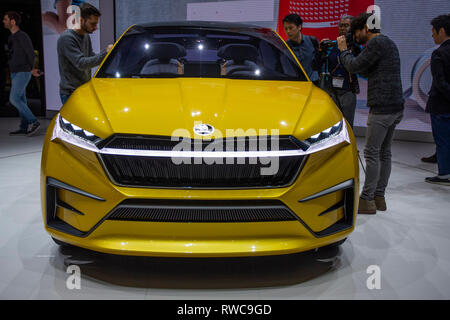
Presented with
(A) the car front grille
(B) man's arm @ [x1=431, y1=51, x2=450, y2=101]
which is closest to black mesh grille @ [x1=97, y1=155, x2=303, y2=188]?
(A) the car front grille

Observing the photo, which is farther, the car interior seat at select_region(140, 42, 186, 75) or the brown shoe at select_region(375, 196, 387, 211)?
the brown shoe at select_region(375, 196, 387, 211)

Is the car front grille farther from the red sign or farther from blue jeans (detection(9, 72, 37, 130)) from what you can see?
the red sign

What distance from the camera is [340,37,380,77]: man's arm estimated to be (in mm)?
3027

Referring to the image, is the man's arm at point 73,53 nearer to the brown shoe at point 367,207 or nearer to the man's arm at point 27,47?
the brown shoe at point 367,207

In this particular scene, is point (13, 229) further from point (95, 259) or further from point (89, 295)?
point (89, 295)

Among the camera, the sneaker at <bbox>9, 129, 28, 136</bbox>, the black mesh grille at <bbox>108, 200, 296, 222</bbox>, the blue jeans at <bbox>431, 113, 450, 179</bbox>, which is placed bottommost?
the sneaker at <bbox>9, 129, 28, 136</bbox>

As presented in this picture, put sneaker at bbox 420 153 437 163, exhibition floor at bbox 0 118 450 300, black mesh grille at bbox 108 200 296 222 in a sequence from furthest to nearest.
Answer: sneaker at bbox 420 153 437 163 < exhibition floor at bbox 0 118 450 300 < black mesh grille at bbox 108 200 296 222

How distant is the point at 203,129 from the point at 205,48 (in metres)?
1.63

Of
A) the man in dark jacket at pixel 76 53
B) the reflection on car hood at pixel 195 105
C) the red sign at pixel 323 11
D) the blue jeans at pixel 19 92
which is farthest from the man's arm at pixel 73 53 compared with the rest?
the red sign at pixel 323 11

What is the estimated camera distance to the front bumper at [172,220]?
1765mm

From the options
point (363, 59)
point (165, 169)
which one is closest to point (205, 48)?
point (363, 59)

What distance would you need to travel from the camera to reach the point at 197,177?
5.85 feet

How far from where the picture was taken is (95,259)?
89.9 inches

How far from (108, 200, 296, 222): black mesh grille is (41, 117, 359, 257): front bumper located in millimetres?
11
